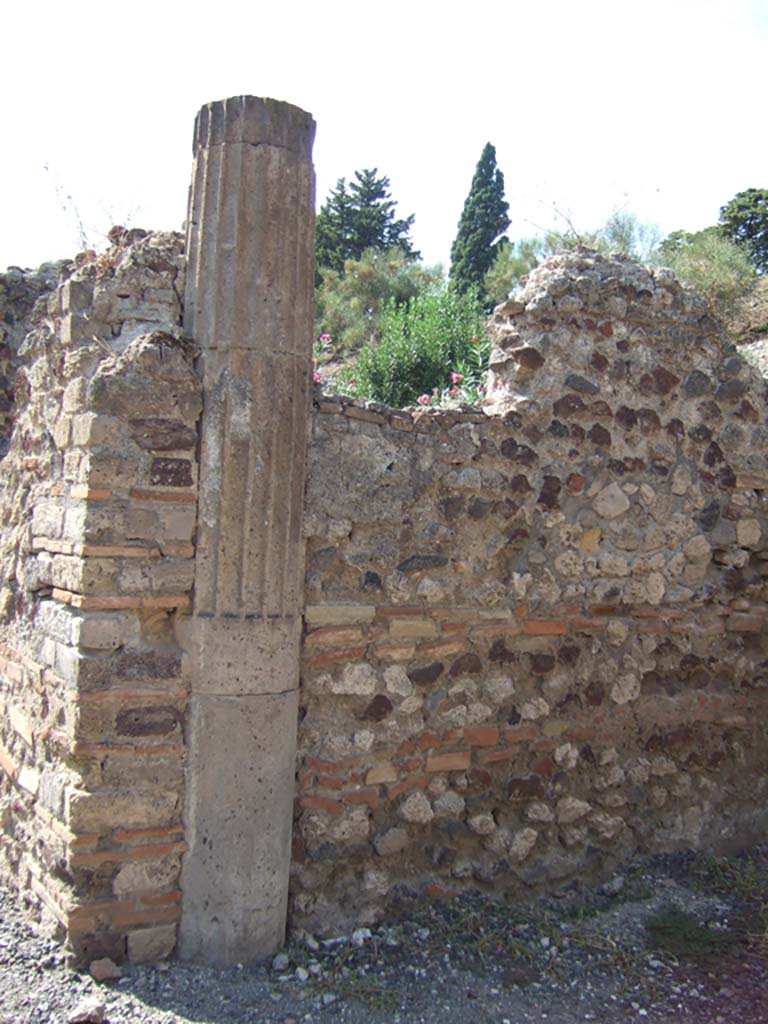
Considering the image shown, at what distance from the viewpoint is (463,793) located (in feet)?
13.1

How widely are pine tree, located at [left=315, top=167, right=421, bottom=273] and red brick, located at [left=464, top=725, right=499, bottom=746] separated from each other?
15.7 m

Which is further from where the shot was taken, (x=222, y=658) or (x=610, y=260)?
(x=610, y=260)

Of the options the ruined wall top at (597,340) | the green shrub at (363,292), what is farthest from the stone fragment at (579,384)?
the green shrub at (363,292)

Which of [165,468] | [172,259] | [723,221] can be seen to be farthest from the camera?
[723,221]

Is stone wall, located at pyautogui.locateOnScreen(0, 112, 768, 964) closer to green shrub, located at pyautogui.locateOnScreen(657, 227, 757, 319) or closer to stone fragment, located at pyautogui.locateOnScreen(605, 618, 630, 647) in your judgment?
stone fragment, located at pyautogui.locateOnScreen(605, 618, 630, 647)

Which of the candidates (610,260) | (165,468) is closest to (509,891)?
(165,468)

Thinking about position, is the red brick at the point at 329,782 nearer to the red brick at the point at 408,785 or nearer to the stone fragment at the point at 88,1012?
the red brick at the point at 408,785

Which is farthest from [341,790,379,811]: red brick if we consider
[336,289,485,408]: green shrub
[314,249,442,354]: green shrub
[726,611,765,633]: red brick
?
[314,249,442,354]: green shrub

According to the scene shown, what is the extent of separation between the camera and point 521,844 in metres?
4.09

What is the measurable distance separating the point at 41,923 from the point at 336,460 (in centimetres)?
206

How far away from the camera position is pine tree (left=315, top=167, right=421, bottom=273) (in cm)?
1917

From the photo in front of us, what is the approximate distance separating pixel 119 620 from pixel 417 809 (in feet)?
4.75

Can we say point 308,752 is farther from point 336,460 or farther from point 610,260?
point 610,260

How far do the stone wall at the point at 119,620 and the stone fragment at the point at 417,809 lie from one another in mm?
936
